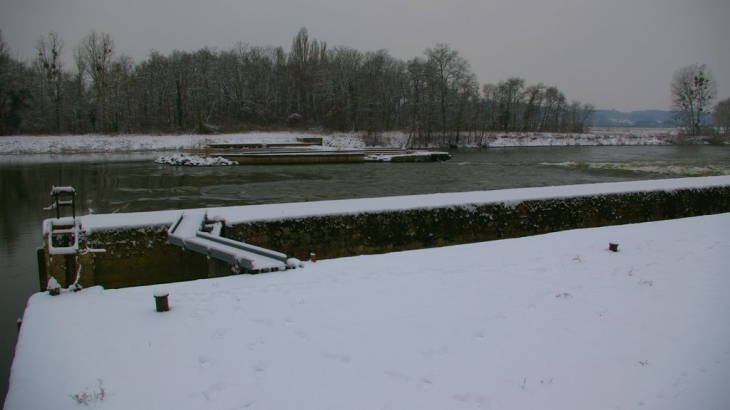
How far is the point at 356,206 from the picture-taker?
961 cm

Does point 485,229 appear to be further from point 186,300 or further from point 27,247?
point 27,247

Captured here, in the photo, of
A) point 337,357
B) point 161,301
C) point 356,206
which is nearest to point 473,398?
point 337,357

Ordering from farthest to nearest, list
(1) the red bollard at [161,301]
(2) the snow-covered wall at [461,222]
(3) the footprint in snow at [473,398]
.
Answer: (2) the snow-covered wall at [461,222] < (1) the red bollard at [161,301] < (3) the footprint in snow at [473,398]

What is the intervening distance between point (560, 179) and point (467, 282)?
22859mm

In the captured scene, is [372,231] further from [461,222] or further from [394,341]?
[394,341]

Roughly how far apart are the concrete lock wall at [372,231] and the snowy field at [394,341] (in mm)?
2234

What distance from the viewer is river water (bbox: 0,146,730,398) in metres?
10.4

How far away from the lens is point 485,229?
10.4m

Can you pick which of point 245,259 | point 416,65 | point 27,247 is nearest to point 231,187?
point 27,247

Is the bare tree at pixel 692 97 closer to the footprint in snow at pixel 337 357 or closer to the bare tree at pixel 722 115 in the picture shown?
the bare tree at pixel 722 115

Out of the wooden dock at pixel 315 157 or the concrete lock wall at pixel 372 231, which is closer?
the concrete lock wall at pixel 372 231

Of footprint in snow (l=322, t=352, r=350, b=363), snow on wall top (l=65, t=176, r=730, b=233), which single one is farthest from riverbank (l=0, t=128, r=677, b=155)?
footprint in snow (l=322, t=352, r=350, b=363)

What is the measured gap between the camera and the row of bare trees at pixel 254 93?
5709 centimetres

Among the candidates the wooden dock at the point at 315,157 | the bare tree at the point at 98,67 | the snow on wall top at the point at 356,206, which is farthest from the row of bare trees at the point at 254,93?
the snow on wall top at the point at 356,206
